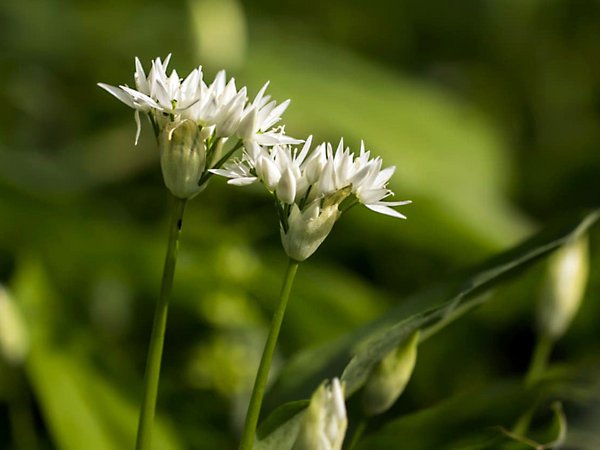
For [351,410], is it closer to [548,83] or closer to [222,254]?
[222,254]

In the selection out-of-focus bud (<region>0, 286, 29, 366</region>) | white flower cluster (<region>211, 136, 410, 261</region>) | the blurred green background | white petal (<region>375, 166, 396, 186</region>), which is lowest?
white flower cluster (<region>211, 136, 410, 261</region>)

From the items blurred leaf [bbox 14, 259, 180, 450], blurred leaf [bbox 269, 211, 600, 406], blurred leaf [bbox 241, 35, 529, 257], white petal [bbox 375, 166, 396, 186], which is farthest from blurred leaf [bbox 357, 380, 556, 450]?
blurred leaf [bbox 241, 35, 529, 257]

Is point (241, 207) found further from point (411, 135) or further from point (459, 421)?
point (459, 421)

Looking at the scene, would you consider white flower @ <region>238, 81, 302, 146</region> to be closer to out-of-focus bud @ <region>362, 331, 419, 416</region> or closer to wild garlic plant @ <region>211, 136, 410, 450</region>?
wild garlic plant @ <region>211, 136, 410, 450</region>

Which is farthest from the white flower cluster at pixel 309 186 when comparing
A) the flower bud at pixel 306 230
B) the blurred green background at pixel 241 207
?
the blurred green background at pixel 241 207

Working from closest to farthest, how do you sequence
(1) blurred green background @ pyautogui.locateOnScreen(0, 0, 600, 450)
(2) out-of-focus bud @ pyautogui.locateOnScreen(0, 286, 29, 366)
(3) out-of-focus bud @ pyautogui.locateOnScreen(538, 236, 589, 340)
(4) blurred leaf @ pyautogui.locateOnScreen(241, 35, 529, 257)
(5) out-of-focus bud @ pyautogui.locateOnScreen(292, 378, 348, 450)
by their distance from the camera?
1. (5) out-of-focus bud @ pyautogui.locateOnScreen(292, 378, 348, 450)
2. (3) out-of-focus bud @ pyautogui.locateOnScreen(538, 236, 589, 340)
3. (2) out-of-focus bud @ pyautogui.locateOnScreen(0, 286, 29, 366)
4. (1) blurred green background @ pyautogui.locateOnScreen(0, 0, 600, 450)
5. (4) blurred leaf @ pyautogui.locateOnScreen(241, 35, 529, 257)

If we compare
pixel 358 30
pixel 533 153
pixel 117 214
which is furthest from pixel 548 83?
pixel 117 214

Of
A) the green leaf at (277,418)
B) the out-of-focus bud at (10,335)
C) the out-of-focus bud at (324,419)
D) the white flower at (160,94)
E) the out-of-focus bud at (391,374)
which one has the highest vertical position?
the out-of-focus bud at (10,335)

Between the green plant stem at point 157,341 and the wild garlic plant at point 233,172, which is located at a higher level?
the wild garlic plant at point 233,172

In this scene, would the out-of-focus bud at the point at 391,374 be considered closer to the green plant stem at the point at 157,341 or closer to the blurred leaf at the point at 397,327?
the blurred leaf at the point at 397,327
